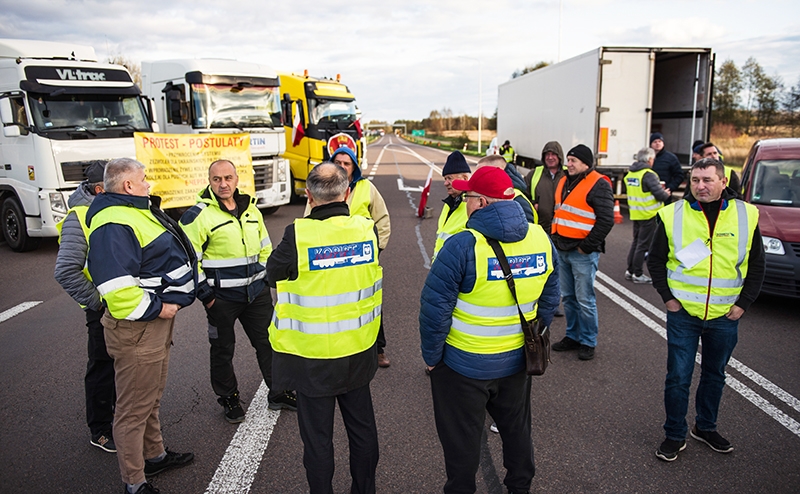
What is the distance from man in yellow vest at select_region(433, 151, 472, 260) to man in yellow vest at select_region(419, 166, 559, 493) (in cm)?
117

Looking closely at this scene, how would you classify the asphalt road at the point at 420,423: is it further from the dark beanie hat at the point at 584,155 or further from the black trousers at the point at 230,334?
the dark beanie hat at the point at 584,155

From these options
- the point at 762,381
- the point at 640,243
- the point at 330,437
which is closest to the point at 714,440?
the point at 762,381

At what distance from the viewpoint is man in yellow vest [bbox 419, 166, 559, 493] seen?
2.70 metres

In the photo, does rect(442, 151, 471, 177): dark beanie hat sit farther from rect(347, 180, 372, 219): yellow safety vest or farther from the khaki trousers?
the khaki trousers

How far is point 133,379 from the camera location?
3.12 metres

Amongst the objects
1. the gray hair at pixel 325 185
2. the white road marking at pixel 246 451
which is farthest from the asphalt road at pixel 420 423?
the gray hair at pixel 325 185

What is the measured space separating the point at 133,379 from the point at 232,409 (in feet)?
3.68

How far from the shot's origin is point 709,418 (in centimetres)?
370

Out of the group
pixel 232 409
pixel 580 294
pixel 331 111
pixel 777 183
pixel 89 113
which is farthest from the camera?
pixel 331 111

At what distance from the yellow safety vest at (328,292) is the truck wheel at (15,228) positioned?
918cm

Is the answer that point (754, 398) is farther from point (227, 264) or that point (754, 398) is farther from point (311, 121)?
point (311, 121)

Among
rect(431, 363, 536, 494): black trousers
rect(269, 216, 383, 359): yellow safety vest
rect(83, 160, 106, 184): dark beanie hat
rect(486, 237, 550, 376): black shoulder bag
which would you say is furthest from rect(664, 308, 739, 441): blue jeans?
rect(83, 160, 106, 184): dark beanie hat

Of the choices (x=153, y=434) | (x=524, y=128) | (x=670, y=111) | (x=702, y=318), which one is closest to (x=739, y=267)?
(x=702, y=318)

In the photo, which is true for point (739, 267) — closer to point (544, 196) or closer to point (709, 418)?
point (709, 418)
